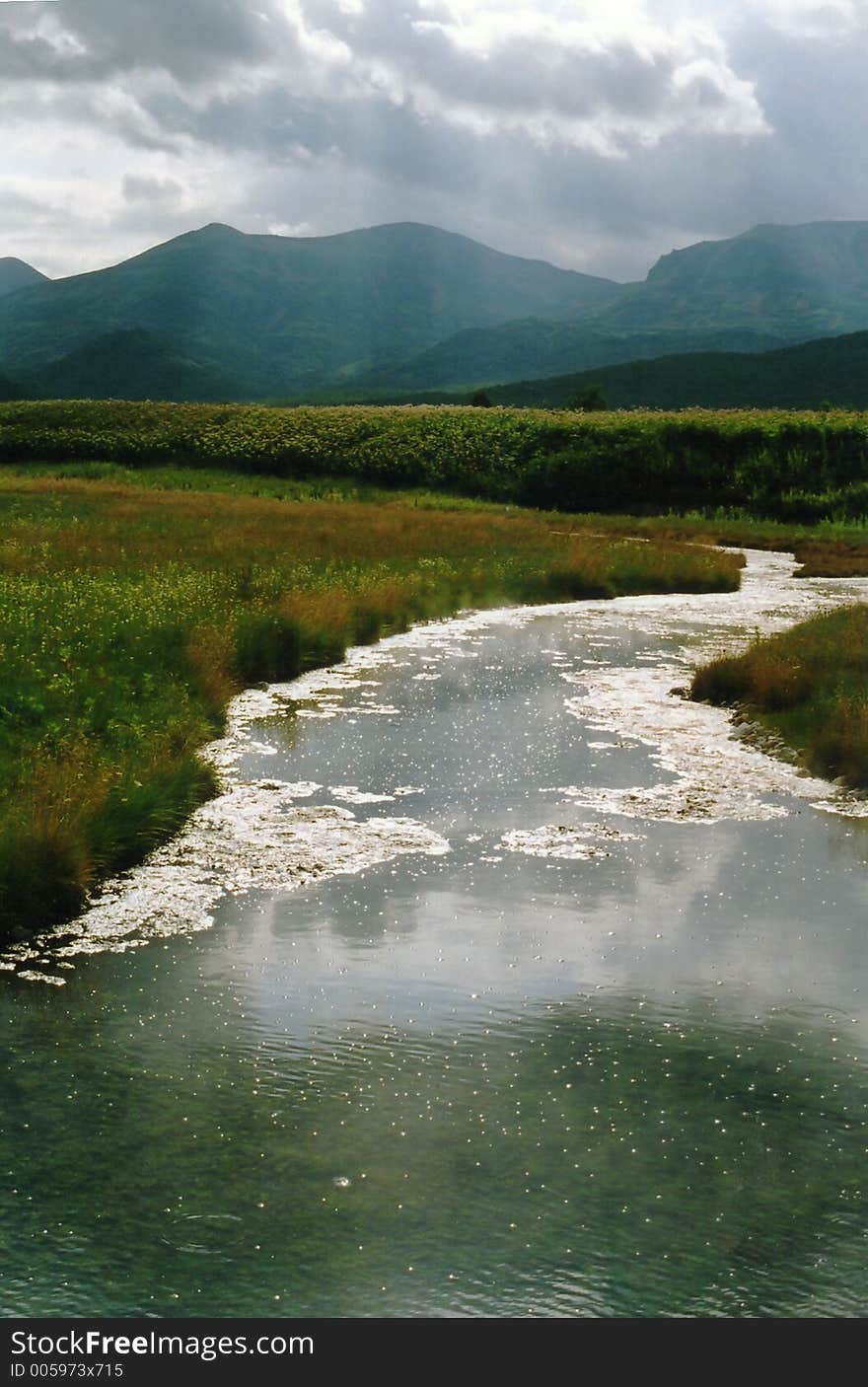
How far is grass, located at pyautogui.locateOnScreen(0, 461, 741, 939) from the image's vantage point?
38.3 feet

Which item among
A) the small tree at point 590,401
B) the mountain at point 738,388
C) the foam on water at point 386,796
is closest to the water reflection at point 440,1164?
the foam on water at point 386,796

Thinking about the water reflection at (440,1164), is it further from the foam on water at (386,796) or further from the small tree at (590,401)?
the small tree at (590,401)

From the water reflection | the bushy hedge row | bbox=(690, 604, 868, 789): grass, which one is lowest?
the water reflection

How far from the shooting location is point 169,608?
848 inches

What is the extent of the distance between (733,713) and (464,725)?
353cm

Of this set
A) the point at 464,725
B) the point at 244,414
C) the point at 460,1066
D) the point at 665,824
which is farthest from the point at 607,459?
the point at 460,1066

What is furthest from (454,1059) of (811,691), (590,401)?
(590,401)

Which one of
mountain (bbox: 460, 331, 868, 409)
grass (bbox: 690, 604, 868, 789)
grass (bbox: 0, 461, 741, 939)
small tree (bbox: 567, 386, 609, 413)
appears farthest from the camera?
mountain (bbox: 460, 331, 868, 409)

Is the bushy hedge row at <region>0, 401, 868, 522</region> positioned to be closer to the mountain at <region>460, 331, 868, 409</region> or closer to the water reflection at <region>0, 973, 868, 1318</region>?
the water reflection at <region>0, 973, 868, 1318</region>

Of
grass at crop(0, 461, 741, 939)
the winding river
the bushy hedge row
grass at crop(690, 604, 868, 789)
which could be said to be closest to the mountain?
the bushy hedge row

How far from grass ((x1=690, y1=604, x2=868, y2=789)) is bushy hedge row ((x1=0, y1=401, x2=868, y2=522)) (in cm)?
3633

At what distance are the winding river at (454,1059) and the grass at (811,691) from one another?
2.65 feet

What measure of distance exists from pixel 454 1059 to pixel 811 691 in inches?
459
